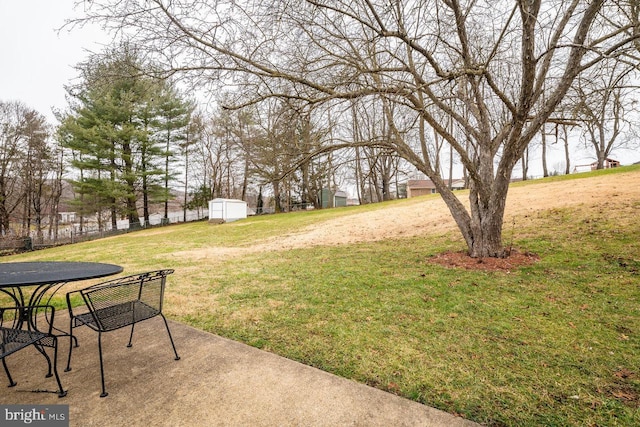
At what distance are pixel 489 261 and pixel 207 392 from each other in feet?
18.6

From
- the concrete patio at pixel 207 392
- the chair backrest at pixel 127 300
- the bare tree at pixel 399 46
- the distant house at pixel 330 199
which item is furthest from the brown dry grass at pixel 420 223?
the distant house at pixel 330 199

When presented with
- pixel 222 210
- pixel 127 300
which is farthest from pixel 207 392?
pixel 222 210

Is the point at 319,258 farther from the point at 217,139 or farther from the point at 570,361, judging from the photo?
the point at 217,139

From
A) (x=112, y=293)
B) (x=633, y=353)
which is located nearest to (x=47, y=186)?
(x=112, y=293)

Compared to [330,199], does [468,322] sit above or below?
below

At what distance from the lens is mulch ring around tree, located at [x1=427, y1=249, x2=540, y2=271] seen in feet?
18.5

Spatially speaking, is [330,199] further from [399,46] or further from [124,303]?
[124,303]

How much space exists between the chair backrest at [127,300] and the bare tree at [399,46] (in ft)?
11.5

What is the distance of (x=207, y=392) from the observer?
2191 millimetres

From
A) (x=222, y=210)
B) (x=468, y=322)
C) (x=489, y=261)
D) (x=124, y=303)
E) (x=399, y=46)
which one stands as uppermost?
(x=399, y=46)

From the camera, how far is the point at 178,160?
27625 millimetres

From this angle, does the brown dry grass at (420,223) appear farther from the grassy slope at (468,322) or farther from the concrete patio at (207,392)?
the concrete patio at (207,392)

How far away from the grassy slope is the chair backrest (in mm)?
995

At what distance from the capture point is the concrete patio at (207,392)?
6.26ft
